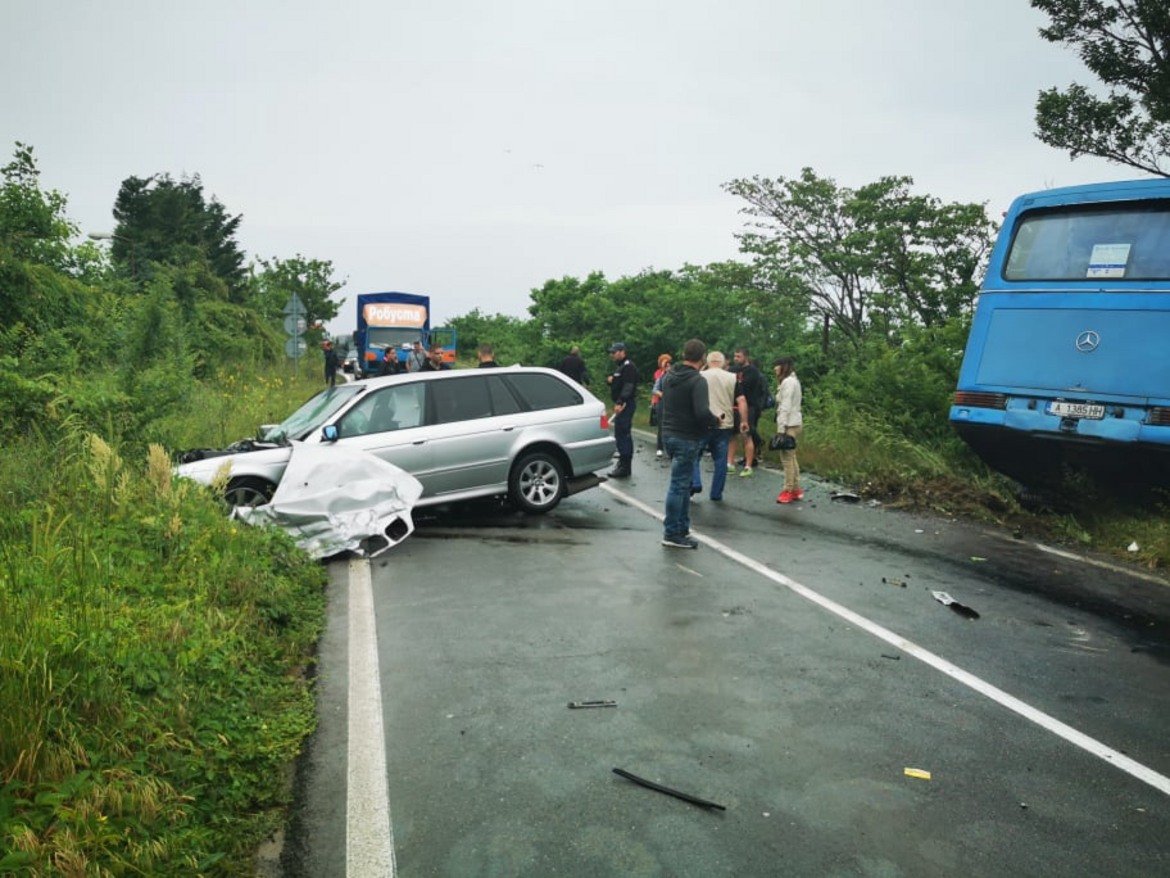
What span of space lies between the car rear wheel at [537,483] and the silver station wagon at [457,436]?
0.5 inches

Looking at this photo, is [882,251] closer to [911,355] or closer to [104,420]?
[911,355]

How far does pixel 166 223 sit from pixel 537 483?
4824cm

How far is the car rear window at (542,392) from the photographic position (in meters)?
9.98

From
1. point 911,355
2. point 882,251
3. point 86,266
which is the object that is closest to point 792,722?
point 911,355

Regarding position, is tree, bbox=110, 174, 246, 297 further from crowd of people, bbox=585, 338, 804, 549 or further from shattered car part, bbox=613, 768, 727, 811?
shattered car part, bbox=613, 768, 727, 811

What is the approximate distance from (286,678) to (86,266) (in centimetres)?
1713

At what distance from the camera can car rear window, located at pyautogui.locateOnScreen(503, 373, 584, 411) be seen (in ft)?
32.7

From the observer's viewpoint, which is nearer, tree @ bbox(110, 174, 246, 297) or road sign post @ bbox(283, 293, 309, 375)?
road sign post @ bbox(283, 293, 309, 375)

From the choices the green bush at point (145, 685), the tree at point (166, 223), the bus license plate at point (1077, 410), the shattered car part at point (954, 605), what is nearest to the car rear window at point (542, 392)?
the green bush at point (145, 685)

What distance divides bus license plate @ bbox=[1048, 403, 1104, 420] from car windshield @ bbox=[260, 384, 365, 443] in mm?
7308

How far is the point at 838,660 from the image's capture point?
5199mm

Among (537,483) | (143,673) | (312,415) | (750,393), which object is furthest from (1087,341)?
(143,673)

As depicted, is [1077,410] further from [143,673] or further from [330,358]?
[330,358]

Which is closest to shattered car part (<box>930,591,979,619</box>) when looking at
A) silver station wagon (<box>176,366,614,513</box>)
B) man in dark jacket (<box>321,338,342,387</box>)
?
silver station wagon (<box>176,366,614,513</box>)
